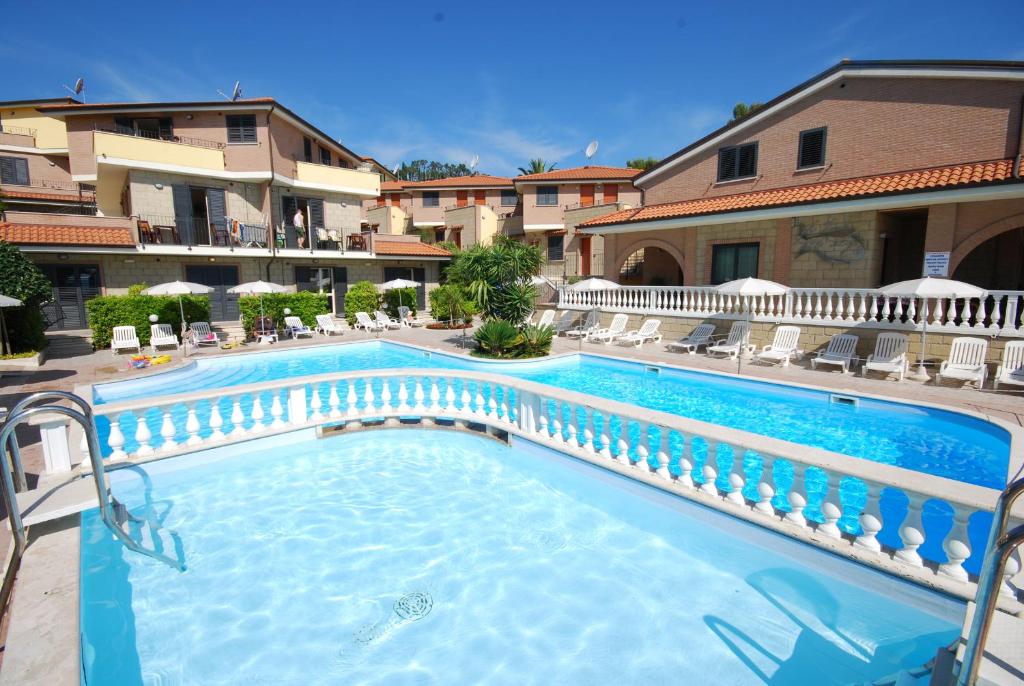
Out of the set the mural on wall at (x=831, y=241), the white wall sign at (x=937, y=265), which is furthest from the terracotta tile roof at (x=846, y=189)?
the white wall sign at (x=937, y=265)

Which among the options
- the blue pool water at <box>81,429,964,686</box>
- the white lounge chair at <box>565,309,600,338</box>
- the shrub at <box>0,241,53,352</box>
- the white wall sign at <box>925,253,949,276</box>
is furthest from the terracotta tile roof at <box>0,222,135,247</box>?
the white wall sign at <box>925,253,949,276</box>

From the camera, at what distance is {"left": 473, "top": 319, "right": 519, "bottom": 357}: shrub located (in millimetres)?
15727

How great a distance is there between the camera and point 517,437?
7441mm

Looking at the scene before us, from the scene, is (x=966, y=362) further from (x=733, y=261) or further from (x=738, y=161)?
(x=738, y=161)

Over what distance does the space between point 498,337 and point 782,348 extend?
8.98 m

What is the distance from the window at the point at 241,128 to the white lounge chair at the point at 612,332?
19.5 meters

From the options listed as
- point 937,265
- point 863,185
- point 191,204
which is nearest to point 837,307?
point 937,265

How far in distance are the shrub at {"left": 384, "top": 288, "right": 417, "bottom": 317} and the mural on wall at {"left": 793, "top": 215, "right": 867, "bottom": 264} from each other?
756 inches

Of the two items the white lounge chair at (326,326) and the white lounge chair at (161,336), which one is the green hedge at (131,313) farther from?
the white lounge chair at (326,326)

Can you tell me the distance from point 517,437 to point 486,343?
29.1ft

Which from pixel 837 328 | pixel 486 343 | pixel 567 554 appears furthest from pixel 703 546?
pixel 837 328

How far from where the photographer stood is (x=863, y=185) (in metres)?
15.4

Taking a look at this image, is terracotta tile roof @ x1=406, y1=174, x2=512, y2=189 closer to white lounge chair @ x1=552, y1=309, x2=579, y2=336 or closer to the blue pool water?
white lounge chair @ x1=552, y1=309, x2=579, y2=336

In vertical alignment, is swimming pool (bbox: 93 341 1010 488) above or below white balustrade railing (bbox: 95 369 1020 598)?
below
